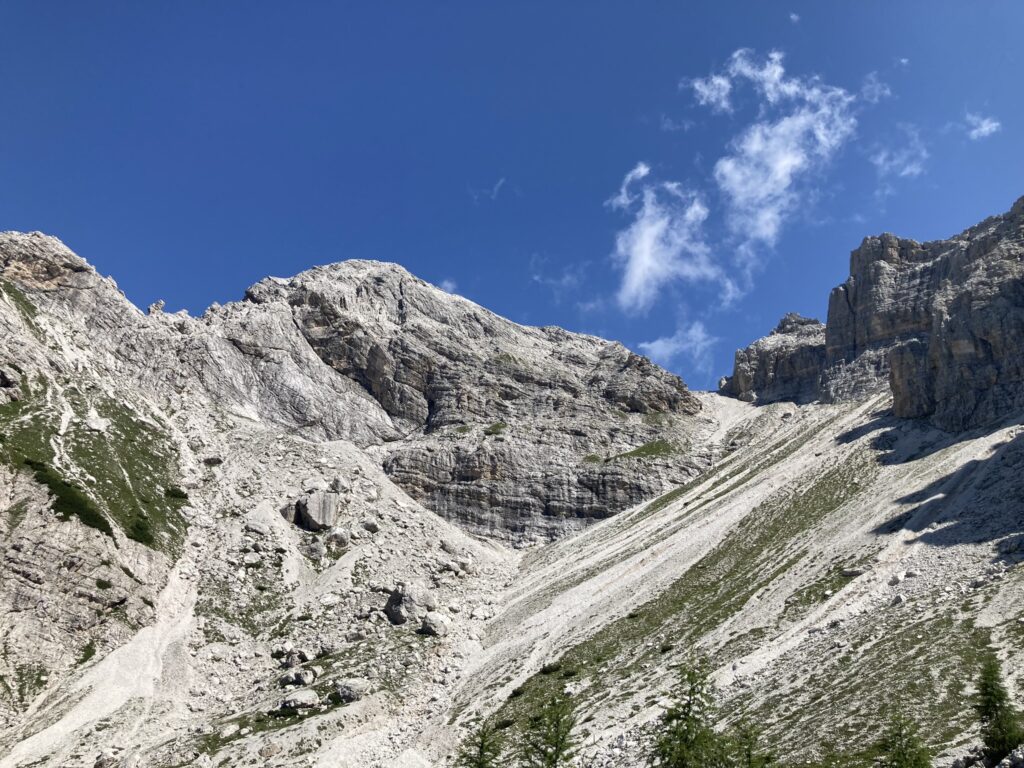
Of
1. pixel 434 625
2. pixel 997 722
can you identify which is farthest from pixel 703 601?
pixel 997 722

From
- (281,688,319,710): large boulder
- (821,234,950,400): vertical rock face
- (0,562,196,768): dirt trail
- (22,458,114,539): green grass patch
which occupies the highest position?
(821,234,950,400): vertical rock face

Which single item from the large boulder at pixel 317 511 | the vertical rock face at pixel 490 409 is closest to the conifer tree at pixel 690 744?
the large boulder at pixel 317 511

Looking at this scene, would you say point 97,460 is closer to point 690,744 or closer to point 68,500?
point 68,500

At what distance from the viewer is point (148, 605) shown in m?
72.2

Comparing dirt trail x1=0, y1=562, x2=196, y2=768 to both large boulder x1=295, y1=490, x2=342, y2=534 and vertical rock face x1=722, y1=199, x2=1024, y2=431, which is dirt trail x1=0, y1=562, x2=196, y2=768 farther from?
vertical rock face x1=722, y1=199, x2=1024, y2=431

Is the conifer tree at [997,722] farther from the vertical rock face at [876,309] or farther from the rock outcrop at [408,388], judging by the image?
the vertical rock face at [876,309]

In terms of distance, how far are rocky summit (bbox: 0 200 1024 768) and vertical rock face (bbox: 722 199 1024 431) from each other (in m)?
0.62

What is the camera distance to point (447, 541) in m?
107

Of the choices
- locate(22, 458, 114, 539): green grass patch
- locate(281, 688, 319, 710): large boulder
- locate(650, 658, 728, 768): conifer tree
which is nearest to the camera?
locate(650, 658, 728, 768): conifer tree

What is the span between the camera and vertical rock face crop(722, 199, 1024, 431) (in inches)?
4200

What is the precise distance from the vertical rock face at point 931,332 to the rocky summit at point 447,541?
0.62m

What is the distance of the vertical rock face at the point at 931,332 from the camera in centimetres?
10669

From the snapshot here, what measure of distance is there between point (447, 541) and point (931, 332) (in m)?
90.5

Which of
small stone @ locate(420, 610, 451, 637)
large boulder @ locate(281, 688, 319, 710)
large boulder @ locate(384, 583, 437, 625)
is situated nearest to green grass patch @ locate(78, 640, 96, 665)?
large boulder @ locate(281, 688, 319, 710)
